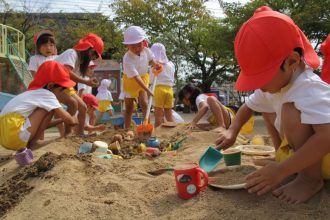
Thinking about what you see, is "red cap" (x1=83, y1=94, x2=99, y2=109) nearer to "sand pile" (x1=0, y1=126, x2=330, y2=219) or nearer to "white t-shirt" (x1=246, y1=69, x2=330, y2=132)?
"sand pile" (x1=0, y1=126, x2=330, y2=219)

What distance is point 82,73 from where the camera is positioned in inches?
188

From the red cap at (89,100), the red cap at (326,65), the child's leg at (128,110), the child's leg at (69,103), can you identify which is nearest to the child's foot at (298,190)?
the red cap at (326,65)

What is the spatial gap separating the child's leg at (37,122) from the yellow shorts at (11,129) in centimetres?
9

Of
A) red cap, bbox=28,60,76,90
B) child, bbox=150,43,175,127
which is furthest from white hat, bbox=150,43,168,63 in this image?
red cap, bbox=28,60,76,90

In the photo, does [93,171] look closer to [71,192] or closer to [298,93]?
[71,192]

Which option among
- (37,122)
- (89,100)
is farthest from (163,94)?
(37,122)

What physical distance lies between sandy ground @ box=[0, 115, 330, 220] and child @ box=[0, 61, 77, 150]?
0.90 m

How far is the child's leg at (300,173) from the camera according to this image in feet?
5.15

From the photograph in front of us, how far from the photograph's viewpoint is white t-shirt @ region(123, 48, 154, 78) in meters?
5.06

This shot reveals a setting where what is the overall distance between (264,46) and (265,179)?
531 mm

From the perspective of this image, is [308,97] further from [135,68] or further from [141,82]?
[135,68]

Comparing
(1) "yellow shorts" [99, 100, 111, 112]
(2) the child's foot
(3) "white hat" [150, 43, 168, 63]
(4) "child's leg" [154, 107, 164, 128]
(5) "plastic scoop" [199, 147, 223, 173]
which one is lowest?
(1) "yellow shorts" [99, 100, 111, 112]

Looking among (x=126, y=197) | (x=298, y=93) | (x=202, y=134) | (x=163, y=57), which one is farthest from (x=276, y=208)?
(x=163, y=57)

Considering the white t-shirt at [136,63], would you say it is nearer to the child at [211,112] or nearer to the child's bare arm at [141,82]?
the child's bare arm at [141,82]
